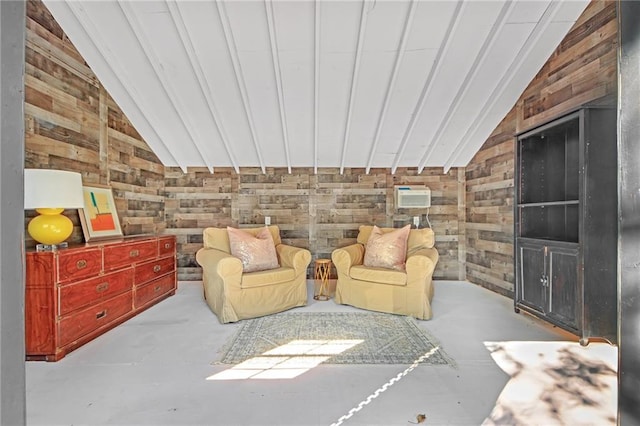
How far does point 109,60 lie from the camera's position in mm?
2664

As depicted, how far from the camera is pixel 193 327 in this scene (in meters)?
2.57

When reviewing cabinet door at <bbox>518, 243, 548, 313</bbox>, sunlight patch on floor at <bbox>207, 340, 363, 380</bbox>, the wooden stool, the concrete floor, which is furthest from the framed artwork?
cabinet door at <bbox>518, 243, 548, 313</bbox>

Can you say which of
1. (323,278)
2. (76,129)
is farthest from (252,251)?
(76,129)

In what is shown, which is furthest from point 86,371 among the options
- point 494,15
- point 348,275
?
point 494,15

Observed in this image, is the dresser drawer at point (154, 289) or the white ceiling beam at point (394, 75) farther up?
the white ceiling beam at point (394, 75)

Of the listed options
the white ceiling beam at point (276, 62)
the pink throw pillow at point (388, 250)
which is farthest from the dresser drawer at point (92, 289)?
the pink throw pillow at point (388, 250)

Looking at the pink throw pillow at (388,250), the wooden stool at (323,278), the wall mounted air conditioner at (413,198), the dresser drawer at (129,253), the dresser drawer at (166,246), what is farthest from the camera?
the wall mounted air conditioner at (413,198)

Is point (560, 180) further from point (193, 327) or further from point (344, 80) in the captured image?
point (193, 327)

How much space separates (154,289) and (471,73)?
13.2ft

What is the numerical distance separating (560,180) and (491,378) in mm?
2114

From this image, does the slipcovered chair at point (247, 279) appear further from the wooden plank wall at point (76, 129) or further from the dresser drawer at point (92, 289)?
the wooden plank wall at point (76, 129)

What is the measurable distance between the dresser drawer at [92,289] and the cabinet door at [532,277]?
12.5 ft

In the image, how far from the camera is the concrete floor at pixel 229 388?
1.42 m

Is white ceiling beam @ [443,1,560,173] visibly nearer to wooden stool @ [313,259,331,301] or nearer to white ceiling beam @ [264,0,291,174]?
white ceiling beam @ [264,0,291,174]
